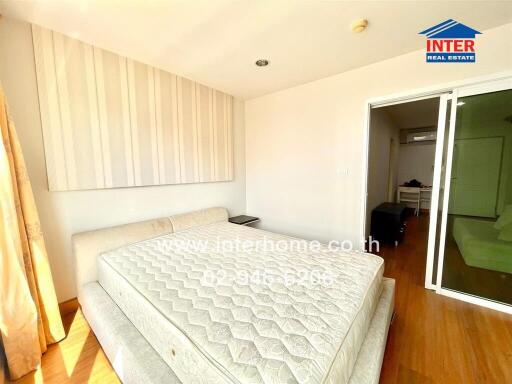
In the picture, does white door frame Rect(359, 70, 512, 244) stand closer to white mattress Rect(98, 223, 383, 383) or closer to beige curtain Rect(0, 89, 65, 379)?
white mattress Rect(98, 223, 383, 383)

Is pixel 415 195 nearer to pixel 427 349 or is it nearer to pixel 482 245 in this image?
pixel 482 245

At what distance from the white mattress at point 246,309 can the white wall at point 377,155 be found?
225cm

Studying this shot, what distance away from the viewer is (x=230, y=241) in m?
2.18

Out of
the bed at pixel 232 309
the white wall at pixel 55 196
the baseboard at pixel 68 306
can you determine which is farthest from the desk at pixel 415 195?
the baseboard at pixel 68 306

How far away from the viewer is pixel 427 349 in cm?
154

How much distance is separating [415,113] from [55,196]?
6.04m

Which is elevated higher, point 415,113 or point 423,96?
point 415,113

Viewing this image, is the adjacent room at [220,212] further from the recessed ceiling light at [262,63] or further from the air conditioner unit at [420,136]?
the air conditioner unit at [420,136]

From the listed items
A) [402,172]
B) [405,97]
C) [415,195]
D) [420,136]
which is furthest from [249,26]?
[402,172]

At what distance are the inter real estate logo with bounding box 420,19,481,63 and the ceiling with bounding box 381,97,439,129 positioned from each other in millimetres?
1452

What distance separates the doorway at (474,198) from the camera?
1926 mm

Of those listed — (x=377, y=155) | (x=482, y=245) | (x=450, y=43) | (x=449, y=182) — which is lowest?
(x=482, y=245)

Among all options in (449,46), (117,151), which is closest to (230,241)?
(117,151)

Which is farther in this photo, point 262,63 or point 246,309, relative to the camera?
point 262,63
